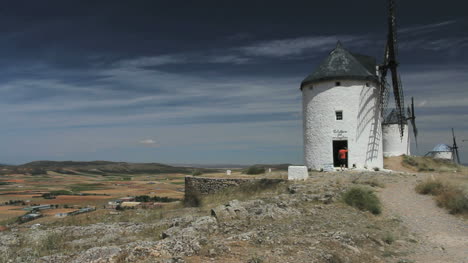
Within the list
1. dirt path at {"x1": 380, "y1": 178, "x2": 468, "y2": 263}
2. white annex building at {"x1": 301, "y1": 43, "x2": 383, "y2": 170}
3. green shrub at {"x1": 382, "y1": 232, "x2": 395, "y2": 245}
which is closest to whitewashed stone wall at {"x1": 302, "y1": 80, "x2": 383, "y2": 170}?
white annex building at {"x1": 301, "y1": 43, "x2": 383, "y2": 170}

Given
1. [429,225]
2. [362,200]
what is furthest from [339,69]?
[429,225]

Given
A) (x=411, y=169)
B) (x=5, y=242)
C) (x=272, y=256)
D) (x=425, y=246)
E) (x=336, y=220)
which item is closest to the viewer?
(x=272, y=256)

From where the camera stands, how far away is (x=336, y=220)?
32.4 ft

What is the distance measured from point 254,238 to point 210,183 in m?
10.6

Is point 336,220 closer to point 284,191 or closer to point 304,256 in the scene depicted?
point 304,256

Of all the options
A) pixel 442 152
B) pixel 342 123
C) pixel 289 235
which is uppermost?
pixel 342 123

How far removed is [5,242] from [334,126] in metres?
17.8

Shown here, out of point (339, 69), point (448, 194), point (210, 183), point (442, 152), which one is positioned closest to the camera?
point (448, 194)

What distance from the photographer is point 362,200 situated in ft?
37.9

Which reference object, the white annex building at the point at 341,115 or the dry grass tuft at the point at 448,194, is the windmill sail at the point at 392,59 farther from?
the dry grass tuft at the point at 448,194

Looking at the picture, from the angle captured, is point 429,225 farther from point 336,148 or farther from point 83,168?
point 83,168

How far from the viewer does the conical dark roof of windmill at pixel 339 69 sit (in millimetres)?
20500

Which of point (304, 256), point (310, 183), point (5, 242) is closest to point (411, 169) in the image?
point (310, 183)

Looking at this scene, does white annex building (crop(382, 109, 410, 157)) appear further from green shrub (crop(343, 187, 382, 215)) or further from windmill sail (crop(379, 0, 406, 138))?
green shrub (crop(343, 187, 382, 215))
